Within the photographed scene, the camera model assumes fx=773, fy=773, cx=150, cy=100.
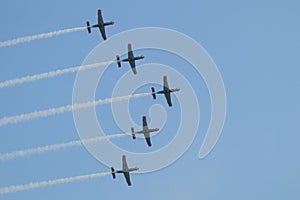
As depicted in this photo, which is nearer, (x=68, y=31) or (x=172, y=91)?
(x=68, y=31)

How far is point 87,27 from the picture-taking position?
506ft

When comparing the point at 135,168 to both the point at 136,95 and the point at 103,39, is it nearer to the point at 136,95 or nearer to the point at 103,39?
the point at 136,95

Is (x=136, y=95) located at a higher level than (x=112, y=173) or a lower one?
higher

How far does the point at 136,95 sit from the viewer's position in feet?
513

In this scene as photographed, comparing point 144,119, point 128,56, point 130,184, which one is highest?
point 128,56

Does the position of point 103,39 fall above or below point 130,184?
above

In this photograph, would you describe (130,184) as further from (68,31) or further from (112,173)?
(68,31)

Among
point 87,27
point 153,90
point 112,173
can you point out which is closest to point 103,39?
point 87,27

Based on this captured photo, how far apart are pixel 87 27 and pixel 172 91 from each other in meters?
22.8

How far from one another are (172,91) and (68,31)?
2711 centimetres

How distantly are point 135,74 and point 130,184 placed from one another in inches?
895

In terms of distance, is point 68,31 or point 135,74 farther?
point 135,74

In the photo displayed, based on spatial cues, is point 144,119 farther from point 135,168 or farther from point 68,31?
point 68,31

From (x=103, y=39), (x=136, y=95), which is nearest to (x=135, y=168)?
(x=136, y=95)
